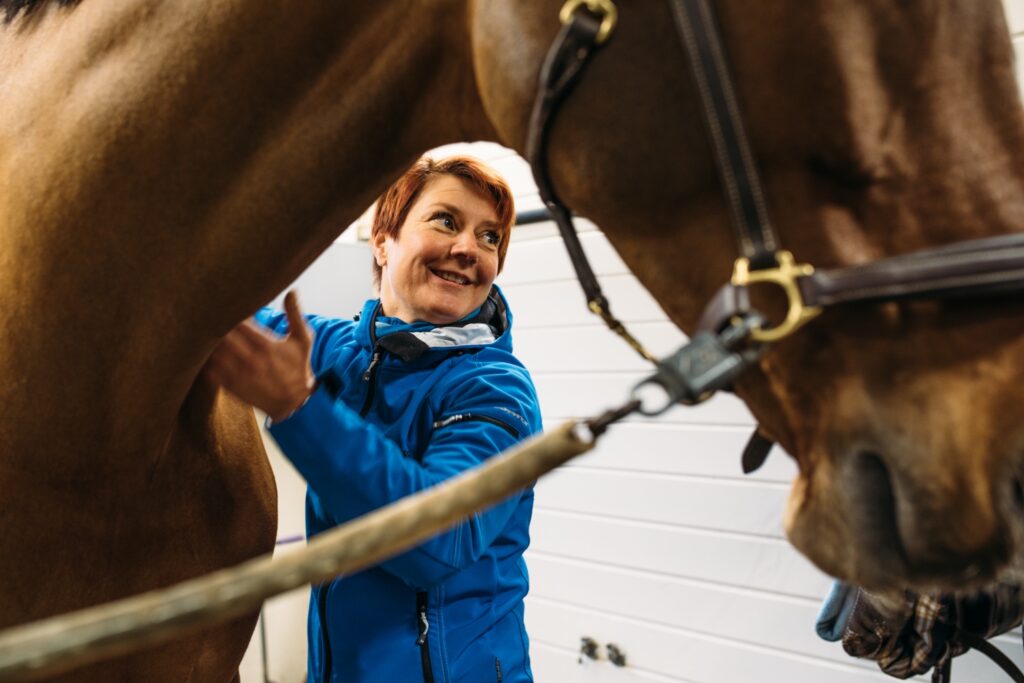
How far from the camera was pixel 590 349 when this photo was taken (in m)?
2.82

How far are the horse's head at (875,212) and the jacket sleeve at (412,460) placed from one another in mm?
445

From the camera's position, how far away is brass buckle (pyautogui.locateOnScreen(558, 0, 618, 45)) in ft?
2.00

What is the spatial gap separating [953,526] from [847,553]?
0.08 m

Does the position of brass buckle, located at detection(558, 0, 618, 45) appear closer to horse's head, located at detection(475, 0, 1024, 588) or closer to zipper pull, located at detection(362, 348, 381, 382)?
horse's head, located at detection(475, 0, 1024, 588)

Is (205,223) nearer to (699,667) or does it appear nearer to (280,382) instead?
(280,382)

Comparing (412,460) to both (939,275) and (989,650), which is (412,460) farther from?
(989,650)

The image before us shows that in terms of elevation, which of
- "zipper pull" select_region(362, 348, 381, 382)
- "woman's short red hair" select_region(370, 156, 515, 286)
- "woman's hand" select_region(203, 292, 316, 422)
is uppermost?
"woman's short red hair" select_region(370, 156, 515, 286)

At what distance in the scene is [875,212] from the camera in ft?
1.89

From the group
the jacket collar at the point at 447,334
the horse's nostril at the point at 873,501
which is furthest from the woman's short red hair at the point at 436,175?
the horse's nostril at the point at 873,501

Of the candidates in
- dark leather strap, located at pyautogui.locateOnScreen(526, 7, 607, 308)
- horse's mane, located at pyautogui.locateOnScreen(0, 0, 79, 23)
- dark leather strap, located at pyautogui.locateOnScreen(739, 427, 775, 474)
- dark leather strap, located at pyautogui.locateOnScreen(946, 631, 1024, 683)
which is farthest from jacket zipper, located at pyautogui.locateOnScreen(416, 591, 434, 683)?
dark leather strap, located at pyautogui.locateOnScreen(946, 631, 1024, 683)

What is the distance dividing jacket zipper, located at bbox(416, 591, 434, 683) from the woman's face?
0.43 meters

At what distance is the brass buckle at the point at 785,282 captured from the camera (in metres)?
0.55

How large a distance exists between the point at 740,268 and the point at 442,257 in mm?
707

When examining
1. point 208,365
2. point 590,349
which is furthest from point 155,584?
point 590,349
